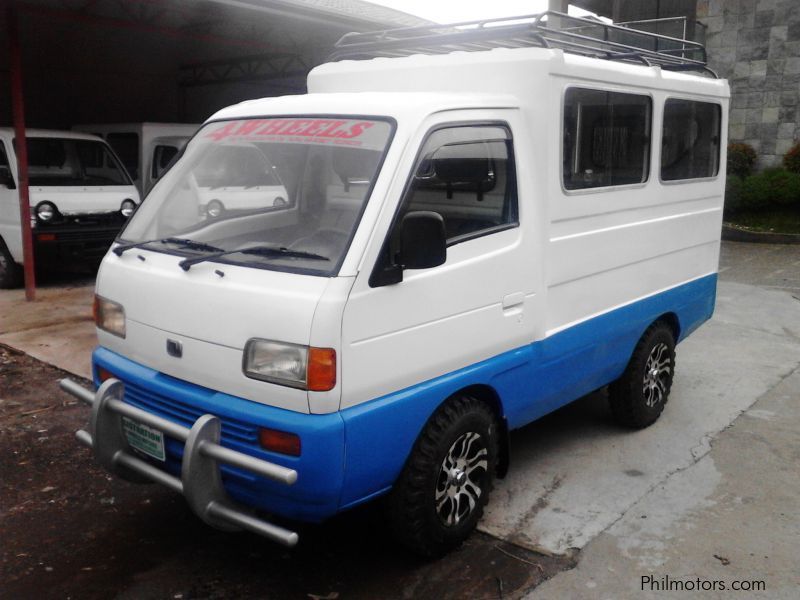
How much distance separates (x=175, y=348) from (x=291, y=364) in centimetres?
63

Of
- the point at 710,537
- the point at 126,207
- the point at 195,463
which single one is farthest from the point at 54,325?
the point at 710,537

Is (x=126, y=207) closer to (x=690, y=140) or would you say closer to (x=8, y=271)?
(x=8, y=271)

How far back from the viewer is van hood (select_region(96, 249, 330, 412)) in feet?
9.95

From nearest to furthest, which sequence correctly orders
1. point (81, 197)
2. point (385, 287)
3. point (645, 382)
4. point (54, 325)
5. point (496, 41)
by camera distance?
point (385, 287)
point (496, 41)
point (645, 382)
point (54, 325)
point (81, 197)

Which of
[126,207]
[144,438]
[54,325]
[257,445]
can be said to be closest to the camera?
[257,445]

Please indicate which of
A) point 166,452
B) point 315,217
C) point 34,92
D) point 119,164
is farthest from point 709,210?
point 34,92

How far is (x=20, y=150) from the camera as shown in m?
8.54

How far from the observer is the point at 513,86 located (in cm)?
396

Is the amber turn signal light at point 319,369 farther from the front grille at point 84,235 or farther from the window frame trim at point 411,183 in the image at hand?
the front grille at point 84,235

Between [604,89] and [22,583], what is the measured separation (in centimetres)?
379

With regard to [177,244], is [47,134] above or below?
above

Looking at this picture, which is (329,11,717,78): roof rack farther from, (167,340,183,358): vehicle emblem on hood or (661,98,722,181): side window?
(167,340,183,358): vehicle emblem on hood

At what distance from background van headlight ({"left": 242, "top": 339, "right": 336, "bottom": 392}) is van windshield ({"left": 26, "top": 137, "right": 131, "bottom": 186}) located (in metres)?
7.61

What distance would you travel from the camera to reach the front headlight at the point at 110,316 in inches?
144
